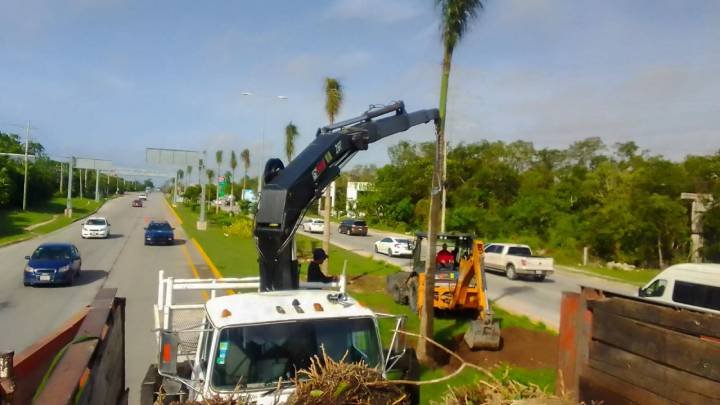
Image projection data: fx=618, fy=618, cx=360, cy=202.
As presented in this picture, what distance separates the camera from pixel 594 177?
1948 inches

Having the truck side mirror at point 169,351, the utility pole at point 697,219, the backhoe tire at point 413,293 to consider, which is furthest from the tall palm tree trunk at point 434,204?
the utility pole at point 697,219

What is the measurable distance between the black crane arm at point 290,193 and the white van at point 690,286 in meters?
6.72

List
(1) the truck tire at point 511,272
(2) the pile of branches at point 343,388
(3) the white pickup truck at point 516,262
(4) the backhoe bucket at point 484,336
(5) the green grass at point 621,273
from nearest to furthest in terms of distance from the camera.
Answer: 1. (2) the pile of branches at point 343,388
2. (4) the backhoe bucket at point 484,336
3. (3) the white pickup truck at point 516,262
4. (1) the truck tire at point 511,272
5. (5) the green grass at point 621,273

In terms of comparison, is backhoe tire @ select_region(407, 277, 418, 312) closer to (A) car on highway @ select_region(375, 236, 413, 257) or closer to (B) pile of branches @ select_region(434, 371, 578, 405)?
(B) pile of branches @ select_region(434, 371, 578, 405)

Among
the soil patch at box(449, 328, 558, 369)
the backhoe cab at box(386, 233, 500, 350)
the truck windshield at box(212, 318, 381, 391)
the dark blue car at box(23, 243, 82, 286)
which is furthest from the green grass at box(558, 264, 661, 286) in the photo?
the truck windshield at box(212, 318, 381, 391)

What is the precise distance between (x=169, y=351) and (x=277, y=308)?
91cm

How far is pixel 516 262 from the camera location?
28812 mm

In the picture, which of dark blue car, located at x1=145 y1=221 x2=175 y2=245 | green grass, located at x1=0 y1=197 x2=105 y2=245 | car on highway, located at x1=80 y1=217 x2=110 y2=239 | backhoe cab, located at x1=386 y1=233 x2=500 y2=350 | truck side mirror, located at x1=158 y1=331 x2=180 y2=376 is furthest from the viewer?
green grass, located at x1=0 y1=197 x2=105 y2=245

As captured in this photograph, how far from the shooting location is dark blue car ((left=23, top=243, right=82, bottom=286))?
64.3 ft

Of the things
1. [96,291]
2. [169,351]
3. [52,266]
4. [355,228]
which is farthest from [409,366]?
[355,228]

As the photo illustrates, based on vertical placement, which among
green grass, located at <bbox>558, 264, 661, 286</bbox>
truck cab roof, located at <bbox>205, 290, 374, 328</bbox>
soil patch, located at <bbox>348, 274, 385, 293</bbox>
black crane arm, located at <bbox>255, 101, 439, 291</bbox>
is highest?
black crane arm, located at <bbox>255, 101, 439, 291</bbox>

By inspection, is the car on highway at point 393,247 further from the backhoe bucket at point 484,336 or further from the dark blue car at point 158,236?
the backhoe bucket at point 484,336

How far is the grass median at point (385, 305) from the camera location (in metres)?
9.91

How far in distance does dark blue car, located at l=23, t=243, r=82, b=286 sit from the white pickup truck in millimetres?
18659
